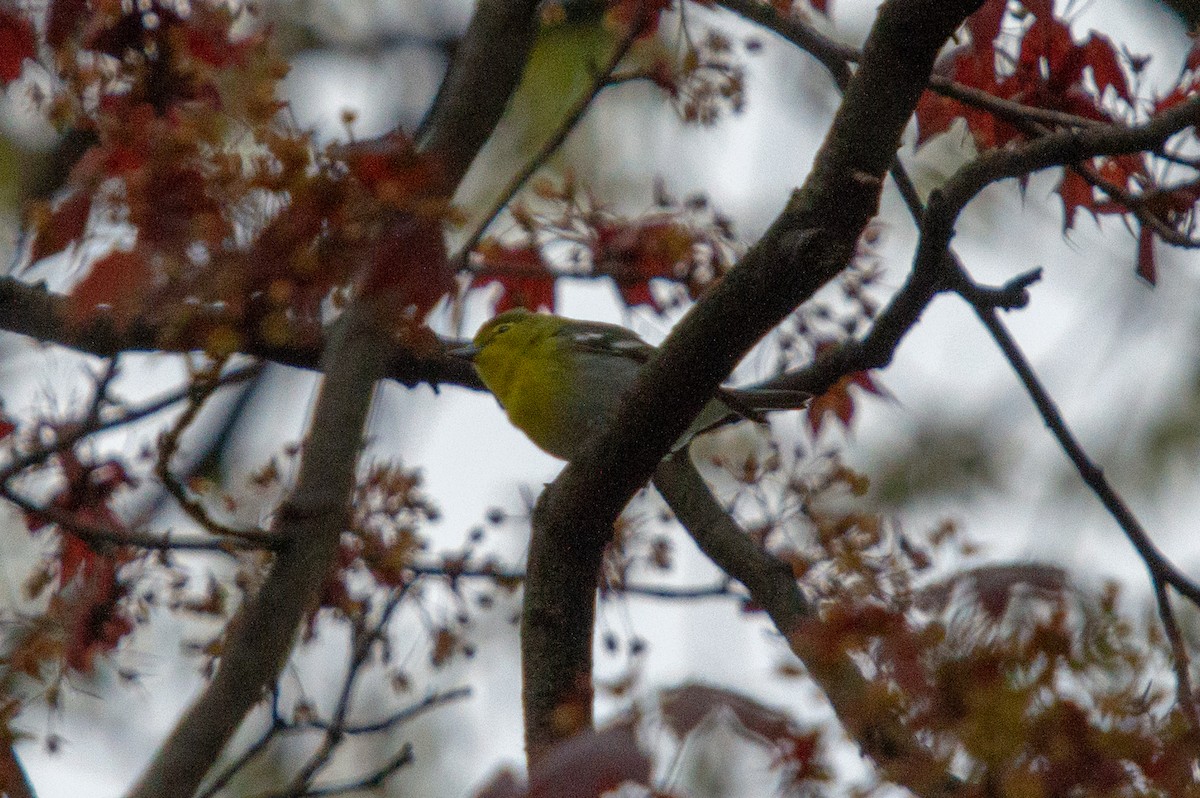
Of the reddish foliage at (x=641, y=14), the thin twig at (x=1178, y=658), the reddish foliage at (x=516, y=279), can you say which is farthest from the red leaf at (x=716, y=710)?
the reddish foliage at (x=641, y=14)

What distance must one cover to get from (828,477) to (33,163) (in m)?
3.51

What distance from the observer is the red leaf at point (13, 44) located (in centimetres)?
298

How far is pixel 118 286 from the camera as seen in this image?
7.02 ft

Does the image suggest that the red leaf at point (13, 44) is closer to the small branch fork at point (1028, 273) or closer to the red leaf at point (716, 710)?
the small branch fork at point (1028, 273)

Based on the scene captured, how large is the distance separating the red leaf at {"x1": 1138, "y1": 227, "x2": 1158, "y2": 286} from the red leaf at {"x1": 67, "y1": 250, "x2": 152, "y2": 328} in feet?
6.87

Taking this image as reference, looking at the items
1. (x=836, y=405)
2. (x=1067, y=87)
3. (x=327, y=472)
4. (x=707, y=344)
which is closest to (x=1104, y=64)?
(x=1067, y=87)

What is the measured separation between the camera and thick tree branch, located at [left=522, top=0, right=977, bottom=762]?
2.19m

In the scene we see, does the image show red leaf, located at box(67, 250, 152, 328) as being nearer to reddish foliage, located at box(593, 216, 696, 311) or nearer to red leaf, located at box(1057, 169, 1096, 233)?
reddish foliage, located at box(593, 216, 696, 311)

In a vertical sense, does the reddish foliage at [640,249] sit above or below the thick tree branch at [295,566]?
above

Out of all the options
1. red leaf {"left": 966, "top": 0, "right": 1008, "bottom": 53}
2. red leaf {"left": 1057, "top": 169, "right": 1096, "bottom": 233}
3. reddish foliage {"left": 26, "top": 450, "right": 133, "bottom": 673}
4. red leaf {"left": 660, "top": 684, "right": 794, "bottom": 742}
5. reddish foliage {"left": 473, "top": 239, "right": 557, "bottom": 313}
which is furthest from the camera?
reddish foliage {"left": 473, "top": 239, "right": 557, "bottom": 313}

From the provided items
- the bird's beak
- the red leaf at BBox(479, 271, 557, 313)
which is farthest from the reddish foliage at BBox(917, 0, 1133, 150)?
the bird's beak

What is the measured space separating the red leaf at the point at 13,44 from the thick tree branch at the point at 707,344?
62.0 inches

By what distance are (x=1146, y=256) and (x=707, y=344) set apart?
1133 millimetres

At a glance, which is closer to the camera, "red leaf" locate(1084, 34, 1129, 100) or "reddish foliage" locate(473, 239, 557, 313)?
"red leaf" locate(1084, 34, 1129, 100)
